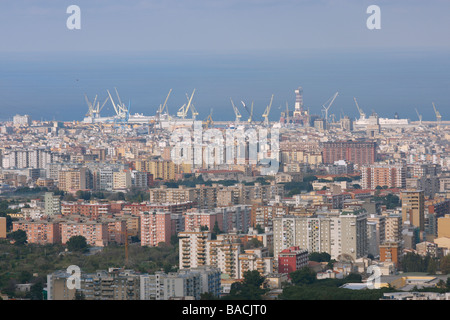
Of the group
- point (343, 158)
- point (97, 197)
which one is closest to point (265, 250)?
point (97, 197)

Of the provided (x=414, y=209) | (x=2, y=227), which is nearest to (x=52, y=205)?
(x=2, y=227)

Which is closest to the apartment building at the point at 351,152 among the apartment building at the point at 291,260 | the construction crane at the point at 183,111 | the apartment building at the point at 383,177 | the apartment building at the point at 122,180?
the apartment building at the point at 383,177

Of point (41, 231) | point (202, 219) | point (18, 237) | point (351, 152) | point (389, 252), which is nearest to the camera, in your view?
point (389, 252)

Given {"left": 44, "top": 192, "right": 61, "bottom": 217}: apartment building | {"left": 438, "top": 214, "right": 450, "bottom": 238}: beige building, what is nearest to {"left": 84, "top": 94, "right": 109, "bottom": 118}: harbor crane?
{"left": 44, "top": 192, "right": 61, "bottom": 217}: apartment building

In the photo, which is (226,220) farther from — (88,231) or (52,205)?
(52,205)

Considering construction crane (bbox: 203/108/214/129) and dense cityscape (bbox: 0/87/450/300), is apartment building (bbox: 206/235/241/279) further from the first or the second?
construction crane (bbox: 203/108/214/129)
